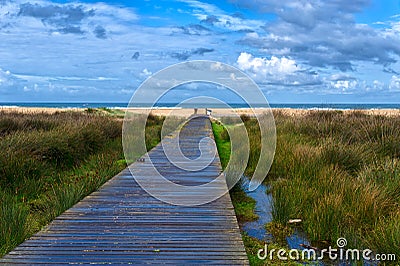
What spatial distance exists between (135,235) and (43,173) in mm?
4616

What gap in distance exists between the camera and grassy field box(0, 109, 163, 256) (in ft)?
17.0

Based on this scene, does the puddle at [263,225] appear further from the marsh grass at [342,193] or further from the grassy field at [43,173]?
the grassy field at [43,173]

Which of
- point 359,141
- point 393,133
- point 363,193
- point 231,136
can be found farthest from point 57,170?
point 231,136

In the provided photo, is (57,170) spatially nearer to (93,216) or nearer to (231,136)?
(93,216)

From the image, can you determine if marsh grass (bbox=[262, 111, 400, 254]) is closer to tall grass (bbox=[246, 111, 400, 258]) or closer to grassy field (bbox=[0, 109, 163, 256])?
tall grass (bbox=[246, 111, 400, 258])

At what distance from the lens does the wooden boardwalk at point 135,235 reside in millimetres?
3744

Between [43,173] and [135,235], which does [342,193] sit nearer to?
[135,235]

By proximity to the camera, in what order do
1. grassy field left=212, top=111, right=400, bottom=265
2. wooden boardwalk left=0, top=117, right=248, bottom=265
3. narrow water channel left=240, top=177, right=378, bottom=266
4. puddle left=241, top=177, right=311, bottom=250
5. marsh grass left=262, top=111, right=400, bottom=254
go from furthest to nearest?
puddle left=241, top=177, right=311, bottom=250
marsh grass left=262, top=111, right=400, bottom=254
grassy field left=212, top=111, right=400, bottom=265
narrow water channel left=240, top=177, right=378, bottom=266
wooden boardwalk left=0, top=117, right=248, bottom=265

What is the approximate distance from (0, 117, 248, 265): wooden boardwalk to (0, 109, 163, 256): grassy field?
1.47 ft

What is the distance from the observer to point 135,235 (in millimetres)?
4391

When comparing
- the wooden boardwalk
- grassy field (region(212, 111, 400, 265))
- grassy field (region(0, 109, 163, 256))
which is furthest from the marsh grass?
grassy field (region(0, 109, 163, 256))

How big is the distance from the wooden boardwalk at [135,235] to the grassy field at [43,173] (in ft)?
1.47

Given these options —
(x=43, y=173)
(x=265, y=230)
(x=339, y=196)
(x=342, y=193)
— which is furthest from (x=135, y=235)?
(x=43, y=173)

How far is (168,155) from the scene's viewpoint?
35.8ft
